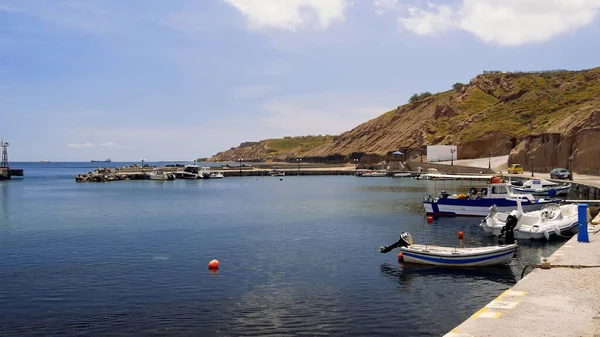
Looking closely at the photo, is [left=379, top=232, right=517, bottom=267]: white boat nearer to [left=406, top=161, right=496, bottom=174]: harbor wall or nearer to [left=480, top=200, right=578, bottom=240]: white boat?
[left=480, top=200, right=578, bottom=240]: white boat

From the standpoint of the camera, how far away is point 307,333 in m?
16.8

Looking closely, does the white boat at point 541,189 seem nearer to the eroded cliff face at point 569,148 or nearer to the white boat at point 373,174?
the eroded cliff face at point 569,148

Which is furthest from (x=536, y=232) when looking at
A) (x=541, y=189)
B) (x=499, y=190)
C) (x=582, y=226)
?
(x=541, y=189)

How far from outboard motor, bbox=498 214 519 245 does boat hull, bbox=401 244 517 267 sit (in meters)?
5.01

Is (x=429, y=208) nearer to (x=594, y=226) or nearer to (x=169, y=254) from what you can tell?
(x=594, y=226)

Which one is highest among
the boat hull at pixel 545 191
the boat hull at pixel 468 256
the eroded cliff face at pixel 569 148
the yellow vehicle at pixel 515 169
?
the eroded cliff face at pixel 569 148

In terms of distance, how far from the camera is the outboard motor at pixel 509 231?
30.4m

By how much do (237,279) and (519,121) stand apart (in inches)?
4688

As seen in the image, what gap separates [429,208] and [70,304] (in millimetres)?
31978

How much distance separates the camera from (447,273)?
2461 cm

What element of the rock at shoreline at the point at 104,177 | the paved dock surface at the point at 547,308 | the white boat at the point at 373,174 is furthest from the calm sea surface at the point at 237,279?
the white boat at the point at 373,174

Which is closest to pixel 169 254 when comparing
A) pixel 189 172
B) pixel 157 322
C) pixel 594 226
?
pixel 157 322

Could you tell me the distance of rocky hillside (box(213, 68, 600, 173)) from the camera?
89.4 meters

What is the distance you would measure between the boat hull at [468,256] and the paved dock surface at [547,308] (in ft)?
17.8
